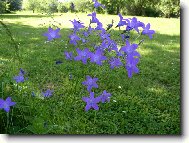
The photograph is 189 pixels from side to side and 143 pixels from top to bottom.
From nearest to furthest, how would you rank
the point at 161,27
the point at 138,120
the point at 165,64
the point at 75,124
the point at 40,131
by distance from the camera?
the point at 40,131 < the point at 75,124 < the point at 138,120 < the point at 165,64 < the point at 161,27

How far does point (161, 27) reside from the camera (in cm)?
577

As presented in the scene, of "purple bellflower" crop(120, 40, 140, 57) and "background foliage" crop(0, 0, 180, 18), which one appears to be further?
"background foliage" crop(0, 0, 180, 18)

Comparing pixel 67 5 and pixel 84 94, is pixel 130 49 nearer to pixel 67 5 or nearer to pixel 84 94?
pixel 67 5

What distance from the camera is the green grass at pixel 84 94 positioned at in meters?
1.99

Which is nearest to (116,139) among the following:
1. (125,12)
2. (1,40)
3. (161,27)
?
(125,12)

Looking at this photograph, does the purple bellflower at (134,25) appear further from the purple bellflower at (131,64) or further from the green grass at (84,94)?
the green grass at (84,94)

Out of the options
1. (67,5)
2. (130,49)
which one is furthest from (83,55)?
(67,5)

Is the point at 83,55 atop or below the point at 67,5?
below

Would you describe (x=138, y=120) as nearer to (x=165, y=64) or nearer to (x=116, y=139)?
(x=116, y=139)

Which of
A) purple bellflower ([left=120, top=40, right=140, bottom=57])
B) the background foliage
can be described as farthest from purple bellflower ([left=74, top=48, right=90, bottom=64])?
the background foliage

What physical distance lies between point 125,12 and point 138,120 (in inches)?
51.3

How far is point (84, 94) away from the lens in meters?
2.62

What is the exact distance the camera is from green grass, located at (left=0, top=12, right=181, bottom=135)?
6.54ft

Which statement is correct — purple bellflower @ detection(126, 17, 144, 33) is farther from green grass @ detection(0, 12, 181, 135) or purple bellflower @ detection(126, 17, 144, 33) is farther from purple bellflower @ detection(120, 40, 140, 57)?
green grass @ detection(0, 12, 181, 135)
